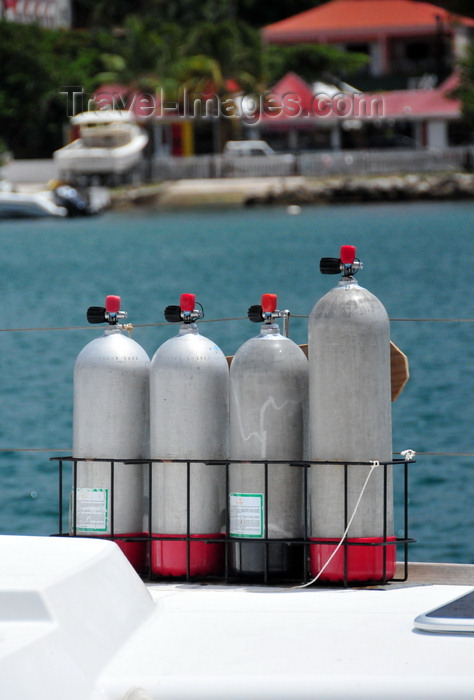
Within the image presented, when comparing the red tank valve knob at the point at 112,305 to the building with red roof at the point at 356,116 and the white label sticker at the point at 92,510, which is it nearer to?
the white label sticker at the point at 92,510

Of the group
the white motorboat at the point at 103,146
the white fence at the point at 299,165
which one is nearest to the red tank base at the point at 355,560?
the white motorboat at the point at 103,146

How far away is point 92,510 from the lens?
3918 millimetres

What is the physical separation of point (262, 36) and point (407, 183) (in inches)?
634

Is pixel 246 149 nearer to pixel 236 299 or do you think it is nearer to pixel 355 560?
pixel 236 299

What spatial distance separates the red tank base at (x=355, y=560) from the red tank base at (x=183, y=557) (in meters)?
0.29

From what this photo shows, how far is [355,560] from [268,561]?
0.24 m

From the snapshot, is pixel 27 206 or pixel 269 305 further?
pixel 27 206

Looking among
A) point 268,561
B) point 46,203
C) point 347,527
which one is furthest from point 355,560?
point 46,203

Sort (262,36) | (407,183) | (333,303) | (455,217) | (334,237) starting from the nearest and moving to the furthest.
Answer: (333,303) → (334,237) → (455,217) → (407,183) → (262,36)

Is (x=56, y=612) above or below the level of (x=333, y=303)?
below

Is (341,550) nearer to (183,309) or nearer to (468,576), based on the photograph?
(468,576)

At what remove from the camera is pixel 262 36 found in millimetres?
87312

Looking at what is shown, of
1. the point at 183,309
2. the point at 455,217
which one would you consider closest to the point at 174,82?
the point at 455,217

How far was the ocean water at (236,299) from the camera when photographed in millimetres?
13430
